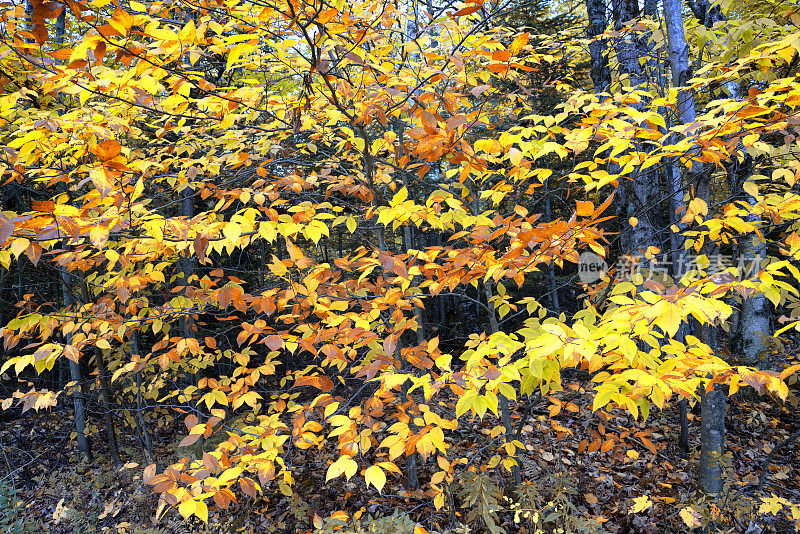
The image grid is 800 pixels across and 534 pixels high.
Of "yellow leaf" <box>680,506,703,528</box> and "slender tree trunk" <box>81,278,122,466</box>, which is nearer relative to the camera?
"yellow leaf" <box>680,506,703,528</box>

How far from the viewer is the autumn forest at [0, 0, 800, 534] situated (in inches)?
72.3

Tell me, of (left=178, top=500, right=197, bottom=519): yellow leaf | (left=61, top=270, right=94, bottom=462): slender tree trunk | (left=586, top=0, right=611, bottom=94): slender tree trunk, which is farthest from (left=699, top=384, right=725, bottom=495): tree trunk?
(left=61, top=270, right=94, bottom=462): slender tree trunk

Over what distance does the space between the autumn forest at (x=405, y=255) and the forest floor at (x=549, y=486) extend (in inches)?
1.5

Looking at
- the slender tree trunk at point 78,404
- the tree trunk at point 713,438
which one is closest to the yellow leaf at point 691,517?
the tree trunk at point 713,438

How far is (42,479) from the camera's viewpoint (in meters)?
5.48

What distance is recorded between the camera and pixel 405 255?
8.09 feet

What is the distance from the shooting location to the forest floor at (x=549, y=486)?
352 centimetres

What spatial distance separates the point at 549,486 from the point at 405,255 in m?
3.11

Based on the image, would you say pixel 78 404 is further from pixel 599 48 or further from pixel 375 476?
pixel 599 48

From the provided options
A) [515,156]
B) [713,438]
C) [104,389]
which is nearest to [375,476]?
[515,156]

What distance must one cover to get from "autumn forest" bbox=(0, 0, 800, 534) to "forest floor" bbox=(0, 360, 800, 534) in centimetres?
4

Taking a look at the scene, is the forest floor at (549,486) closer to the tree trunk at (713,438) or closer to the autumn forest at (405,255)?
the autumn forest at (405,255)

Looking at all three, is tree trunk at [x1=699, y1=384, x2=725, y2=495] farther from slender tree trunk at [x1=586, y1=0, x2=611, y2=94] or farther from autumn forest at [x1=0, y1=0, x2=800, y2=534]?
slender tree trunk at [x1=586, y1=0, x2=611, y2=94]

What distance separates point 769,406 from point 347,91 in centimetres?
705
